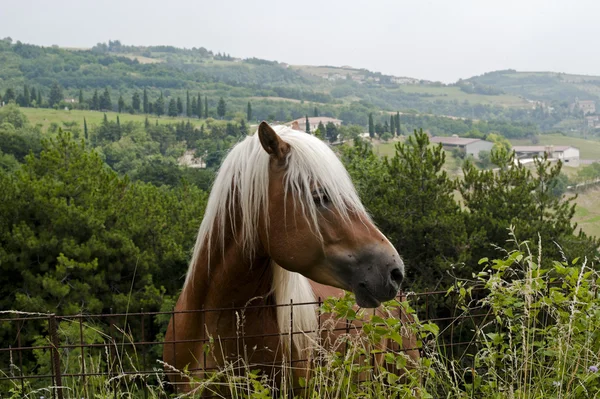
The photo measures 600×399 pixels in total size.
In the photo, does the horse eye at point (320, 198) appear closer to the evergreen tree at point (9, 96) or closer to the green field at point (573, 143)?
the green field at point (573, 143)

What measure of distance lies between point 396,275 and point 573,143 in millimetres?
141342

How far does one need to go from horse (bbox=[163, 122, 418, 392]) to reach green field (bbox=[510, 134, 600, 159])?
12725 centimetres

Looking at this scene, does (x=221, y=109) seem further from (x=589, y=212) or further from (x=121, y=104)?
(x=589, y=212)

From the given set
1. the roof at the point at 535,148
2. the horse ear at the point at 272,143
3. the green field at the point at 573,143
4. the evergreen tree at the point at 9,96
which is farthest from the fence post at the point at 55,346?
the evergreen tree at the point at 9,96

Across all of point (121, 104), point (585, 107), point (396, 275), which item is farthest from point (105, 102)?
point (585, 107)

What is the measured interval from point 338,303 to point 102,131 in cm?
10205

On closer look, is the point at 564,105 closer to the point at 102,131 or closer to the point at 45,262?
the point at 102,131

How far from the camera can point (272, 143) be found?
3115 mm

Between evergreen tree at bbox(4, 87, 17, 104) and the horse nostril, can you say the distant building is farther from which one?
the horse nostril

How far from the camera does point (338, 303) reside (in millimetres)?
2893

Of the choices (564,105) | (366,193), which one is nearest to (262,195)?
(366,193)

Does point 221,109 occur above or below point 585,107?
below

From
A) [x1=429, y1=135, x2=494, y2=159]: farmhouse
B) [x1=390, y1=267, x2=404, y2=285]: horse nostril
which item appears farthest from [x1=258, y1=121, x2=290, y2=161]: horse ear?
[x1=429, y1=135, x2=494, y2=159]: farmhouse

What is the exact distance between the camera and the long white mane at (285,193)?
3049mm
